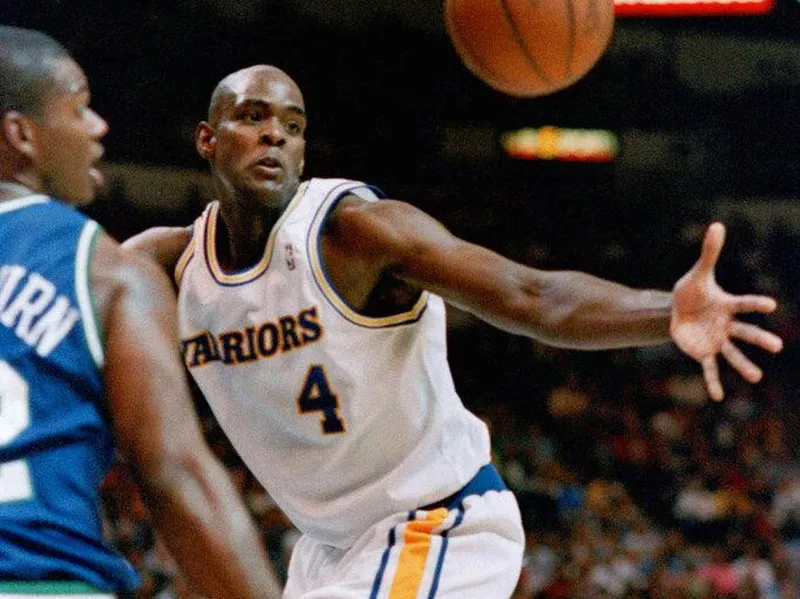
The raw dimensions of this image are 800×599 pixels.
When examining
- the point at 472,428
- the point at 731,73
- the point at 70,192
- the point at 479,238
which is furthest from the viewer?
the point at 731,73

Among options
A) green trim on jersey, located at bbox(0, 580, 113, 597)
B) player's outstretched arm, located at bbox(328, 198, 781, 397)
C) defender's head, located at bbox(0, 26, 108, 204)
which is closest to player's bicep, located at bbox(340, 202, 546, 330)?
player's outstretched arm, located at bbox(328, 198, 781, 397)

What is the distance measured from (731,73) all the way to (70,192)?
45.2ft

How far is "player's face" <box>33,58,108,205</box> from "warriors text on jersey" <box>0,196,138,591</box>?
0.17 m

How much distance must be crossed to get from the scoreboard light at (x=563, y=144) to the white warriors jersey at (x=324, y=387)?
11476 millimetres

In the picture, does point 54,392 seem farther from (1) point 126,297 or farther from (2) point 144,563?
(2) point 144,563

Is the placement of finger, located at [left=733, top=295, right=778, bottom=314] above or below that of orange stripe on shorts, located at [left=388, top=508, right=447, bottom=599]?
above

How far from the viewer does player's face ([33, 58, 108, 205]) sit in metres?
2.24

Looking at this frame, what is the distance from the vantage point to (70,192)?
228 cm

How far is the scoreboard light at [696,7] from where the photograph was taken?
1041 centimetres

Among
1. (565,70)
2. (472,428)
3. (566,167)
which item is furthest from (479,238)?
(472,428)

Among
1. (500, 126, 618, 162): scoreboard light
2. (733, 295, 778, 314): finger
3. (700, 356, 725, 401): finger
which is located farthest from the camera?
(500, 126, 618, 162): scoreboard light

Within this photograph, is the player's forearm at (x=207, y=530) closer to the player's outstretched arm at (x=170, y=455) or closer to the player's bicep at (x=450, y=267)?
the player's outstretched arm at (x=170, y=455)

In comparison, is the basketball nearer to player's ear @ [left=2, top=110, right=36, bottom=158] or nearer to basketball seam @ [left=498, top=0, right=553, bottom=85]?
basketball seam @ [left=498, top=0, right=553, bottom=85]

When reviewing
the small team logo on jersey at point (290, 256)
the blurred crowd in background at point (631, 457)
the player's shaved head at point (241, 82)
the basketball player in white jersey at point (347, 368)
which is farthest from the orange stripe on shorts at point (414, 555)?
the blurred crowd in background at point (631, 457)
